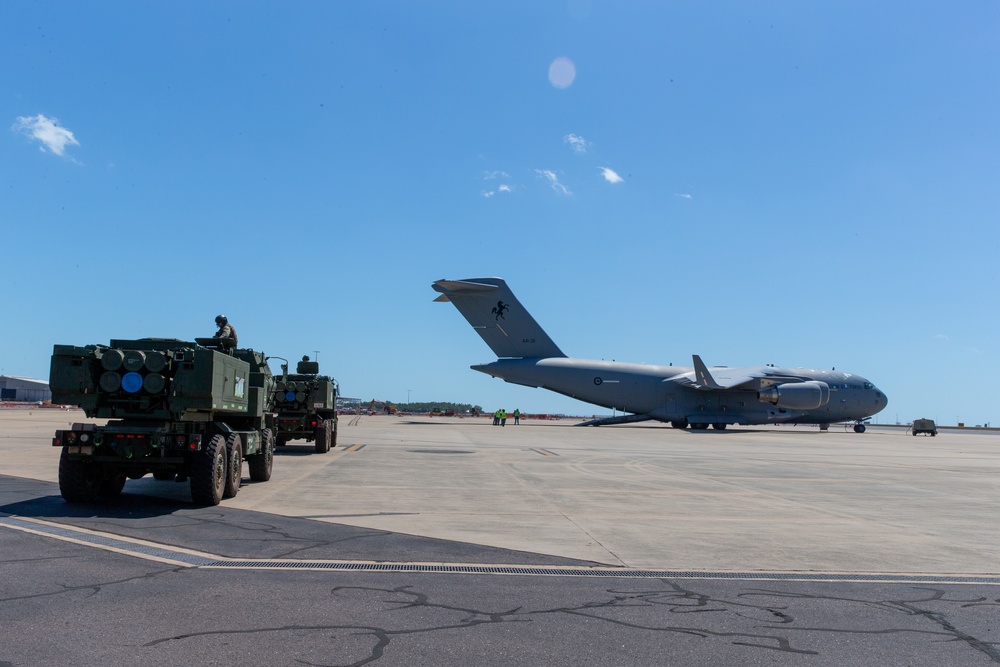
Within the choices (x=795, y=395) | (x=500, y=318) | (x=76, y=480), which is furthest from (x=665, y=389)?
(x=76, y=480)

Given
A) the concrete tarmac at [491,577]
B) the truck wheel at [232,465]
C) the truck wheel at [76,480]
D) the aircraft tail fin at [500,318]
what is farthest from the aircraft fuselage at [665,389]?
the truck wheel at [76,480]

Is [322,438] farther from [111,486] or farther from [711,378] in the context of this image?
[711,378]

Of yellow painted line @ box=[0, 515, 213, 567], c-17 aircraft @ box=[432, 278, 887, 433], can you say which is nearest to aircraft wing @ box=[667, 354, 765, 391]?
c-17 aircraft @ box=[432, 278, 887, 433]

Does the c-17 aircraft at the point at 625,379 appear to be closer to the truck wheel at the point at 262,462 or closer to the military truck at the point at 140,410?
the truck wheel at the point at 262,462

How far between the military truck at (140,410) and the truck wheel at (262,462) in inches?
134

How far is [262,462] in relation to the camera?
633 inches

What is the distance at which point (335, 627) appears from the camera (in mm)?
5746

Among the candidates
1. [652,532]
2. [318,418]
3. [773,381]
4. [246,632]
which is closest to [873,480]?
[652,532]

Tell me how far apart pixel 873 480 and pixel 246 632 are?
17.9 meters

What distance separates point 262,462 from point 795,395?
46.5 metres

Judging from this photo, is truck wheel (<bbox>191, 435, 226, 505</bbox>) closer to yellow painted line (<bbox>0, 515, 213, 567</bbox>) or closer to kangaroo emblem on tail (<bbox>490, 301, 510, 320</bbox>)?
yellow painted line (<bbox>0, 515, 213, 567</bbox>)

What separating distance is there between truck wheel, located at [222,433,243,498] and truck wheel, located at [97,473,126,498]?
62.1 inches

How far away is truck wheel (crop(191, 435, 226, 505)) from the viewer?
11.9 m

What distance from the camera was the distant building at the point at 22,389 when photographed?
15288 cm
